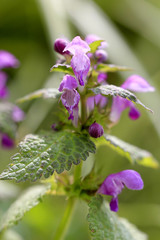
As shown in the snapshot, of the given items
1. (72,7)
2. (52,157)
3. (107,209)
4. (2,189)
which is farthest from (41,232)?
(72,7)

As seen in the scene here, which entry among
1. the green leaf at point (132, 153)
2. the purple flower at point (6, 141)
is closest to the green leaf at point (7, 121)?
the purple flower at point (6, 141)

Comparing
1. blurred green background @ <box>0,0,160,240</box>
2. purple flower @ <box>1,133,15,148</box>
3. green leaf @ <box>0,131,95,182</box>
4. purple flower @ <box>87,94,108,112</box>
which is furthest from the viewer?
blurred green background @ <box>0,0,160,240</box>

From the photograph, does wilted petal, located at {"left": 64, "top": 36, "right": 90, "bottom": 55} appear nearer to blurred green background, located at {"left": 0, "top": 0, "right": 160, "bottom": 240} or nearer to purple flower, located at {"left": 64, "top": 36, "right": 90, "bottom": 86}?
purple flower, located at {"left": 64, "top": 36, "right": 90, "bottom": 86}

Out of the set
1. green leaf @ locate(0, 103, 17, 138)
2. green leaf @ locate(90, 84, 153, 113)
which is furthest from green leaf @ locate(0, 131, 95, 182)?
green leaf @ locate(0, 103, 17, 138)

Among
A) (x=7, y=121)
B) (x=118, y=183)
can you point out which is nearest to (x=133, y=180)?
(x=118, y=183)

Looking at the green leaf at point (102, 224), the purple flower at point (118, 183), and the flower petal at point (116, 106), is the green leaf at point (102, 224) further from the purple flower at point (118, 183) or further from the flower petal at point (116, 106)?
the flower petal at point (116, 106)

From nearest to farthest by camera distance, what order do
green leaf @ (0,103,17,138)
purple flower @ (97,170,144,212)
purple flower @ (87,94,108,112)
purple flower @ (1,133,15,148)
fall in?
purple flower @ (97,170,144,212)
purple flower @ (87,94,108,112)
green leaf @ (0,103,17,138)
purple flower @ (1,133,15,148)

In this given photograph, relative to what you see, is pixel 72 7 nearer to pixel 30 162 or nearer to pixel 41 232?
pixel 41 232
